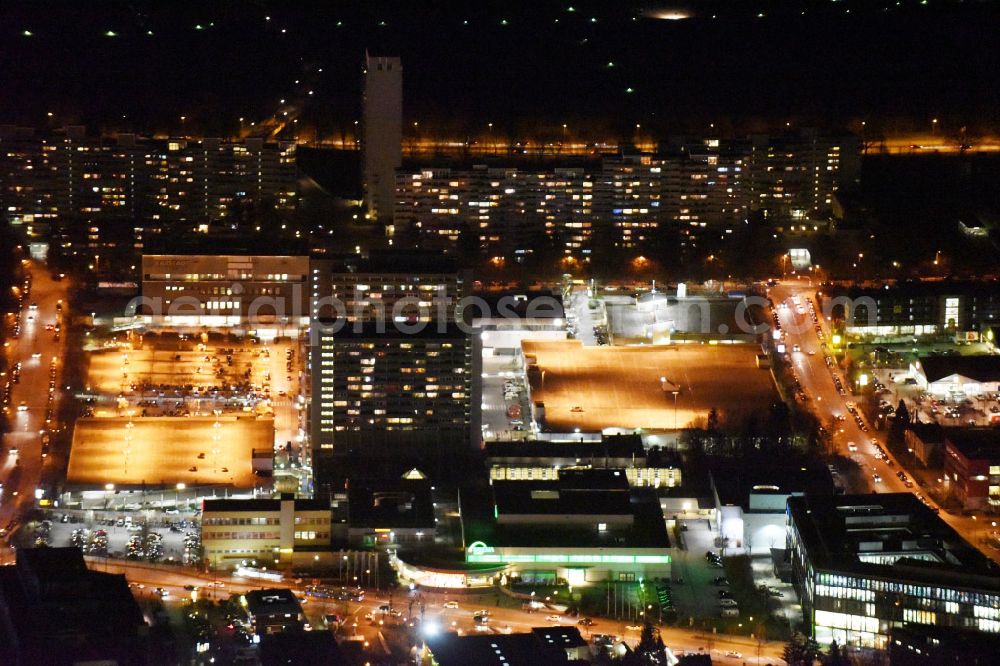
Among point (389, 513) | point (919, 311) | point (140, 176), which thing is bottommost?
point (389, 513)

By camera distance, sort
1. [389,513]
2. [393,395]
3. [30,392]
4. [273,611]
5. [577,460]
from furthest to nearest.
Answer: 1. [30,392]
2. [393,395]
3. [577,460]
4. [389,513]
5. [273,611]

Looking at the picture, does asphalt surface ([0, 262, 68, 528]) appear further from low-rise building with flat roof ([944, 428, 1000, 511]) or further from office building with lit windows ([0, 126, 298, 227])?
low-rise building with flat roof ([944, 428, 1000, 511])

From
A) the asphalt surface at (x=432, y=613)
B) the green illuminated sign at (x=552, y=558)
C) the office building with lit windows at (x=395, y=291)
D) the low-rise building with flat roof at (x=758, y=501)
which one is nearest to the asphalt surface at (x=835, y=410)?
the low-rise building with flat roof at (x=758, y=501)

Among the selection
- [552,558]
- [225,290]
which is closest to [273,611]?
[552,558]

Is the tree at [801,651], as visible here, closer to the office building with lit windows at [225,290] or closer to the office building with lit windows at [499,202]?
the office building with lit windows at [225,290]

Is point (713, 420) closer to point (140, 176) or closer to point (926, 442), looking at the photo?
point (926, 442)

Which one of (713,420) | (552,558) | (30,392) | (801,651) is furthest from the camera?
(30,392)

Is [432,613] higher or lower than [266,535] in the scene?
lower

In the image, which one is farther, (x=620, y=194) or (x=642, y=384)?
(x=620, y=194)
